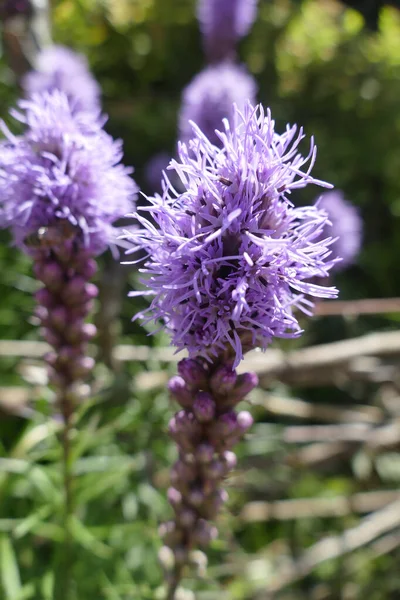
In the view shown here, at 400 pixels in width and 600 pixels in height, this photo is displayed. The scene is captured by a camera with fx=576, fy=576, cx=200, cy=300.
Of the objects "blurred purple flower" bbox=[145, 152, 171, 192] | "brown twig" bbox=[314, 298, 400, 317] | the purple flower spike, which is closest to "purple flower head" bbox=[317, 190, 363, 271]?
"brown twig" bbox=[314, 298, 400, 317]

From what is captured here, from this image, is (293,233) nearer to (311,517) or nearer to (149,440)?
(149,440)

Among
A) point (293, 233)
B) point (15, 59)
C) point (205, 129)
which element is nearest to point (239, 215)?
point (293, 233)

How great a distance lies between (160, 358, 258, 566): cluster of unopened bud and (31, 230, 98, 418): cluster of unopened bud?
0.36 meters

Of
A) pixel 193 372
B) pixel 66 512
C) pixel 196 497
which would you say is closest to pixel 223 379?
pixel 193 372

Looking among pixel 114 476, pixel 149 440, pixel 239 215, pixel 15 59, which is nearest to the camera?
pixel 239 215

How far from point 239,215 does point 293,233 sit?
0.38ft

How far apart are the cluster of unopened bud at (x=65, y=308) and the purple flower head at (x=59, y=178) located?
53mm

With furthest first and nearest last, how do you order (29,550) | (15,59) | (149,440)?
(15,59) → (149,440) → (29,550)

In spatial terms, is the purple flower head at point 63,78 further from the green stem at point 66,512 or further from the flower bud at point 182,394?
the flower bud at point 182,394

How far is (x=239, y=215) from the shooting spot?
37.7 inches

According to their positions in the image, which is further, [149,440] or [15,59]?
[15,59]

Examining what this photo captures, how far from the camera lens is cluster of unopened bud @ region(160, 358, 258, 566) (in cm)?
108

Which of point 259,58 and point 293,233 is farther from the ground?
point 259,58

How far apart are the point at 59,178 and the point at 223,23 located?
220 centimetres
